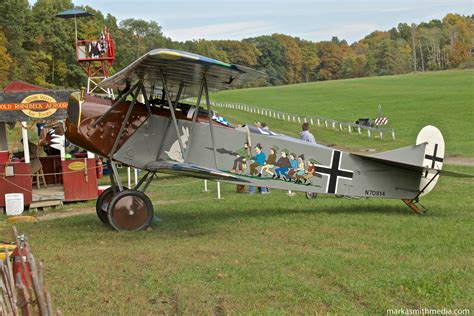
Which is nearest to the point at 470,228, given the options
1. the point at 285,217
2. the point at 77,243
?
the point at 285,217

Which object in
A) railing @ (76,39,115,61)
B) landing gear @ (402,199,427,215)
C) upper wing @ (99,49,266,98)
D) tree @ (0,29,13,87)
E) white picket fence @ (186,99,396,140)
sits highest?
tree @ (0,29,13,87)

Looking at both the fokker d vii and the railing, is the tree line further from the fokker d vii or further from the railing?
the fokker d vii

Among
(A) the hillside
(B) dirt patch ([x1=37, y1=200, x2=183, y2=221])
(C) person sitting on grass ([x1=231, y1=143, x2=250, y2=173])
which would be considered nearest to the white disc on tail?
(C) person sitting on grass ([x1=231, y1=143, x2=250, y2=173])

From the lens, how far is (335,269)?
7.61 m

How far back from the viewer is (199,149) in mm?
11797

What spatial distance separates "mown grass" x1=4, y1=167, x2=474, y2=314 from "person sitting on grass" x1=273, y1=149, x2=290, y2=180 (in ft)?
2.90

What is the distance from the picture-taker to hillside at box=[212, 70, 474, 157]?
35812 mm

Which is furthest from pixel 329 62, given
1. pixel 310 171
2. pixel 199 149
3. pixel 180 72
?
pixel 180 72

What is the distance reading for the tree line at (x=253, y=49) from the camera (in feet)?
244

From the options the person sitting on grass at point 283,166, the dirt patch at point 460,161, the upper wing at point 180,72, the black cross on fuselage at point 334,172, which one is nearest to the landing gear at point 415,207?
the black cross on fuselage at point 334,172

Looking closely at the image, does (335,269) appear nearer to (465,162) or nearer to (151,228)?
(151,228)

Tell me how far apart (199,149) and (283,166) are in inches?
70.9

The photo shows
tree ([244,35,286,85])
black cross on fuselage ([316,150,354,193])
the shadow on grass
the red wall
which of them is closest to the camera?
the shadow on grass

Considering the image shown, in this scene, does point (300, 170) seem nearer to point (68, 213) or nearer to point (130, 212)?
point (130, 212)
